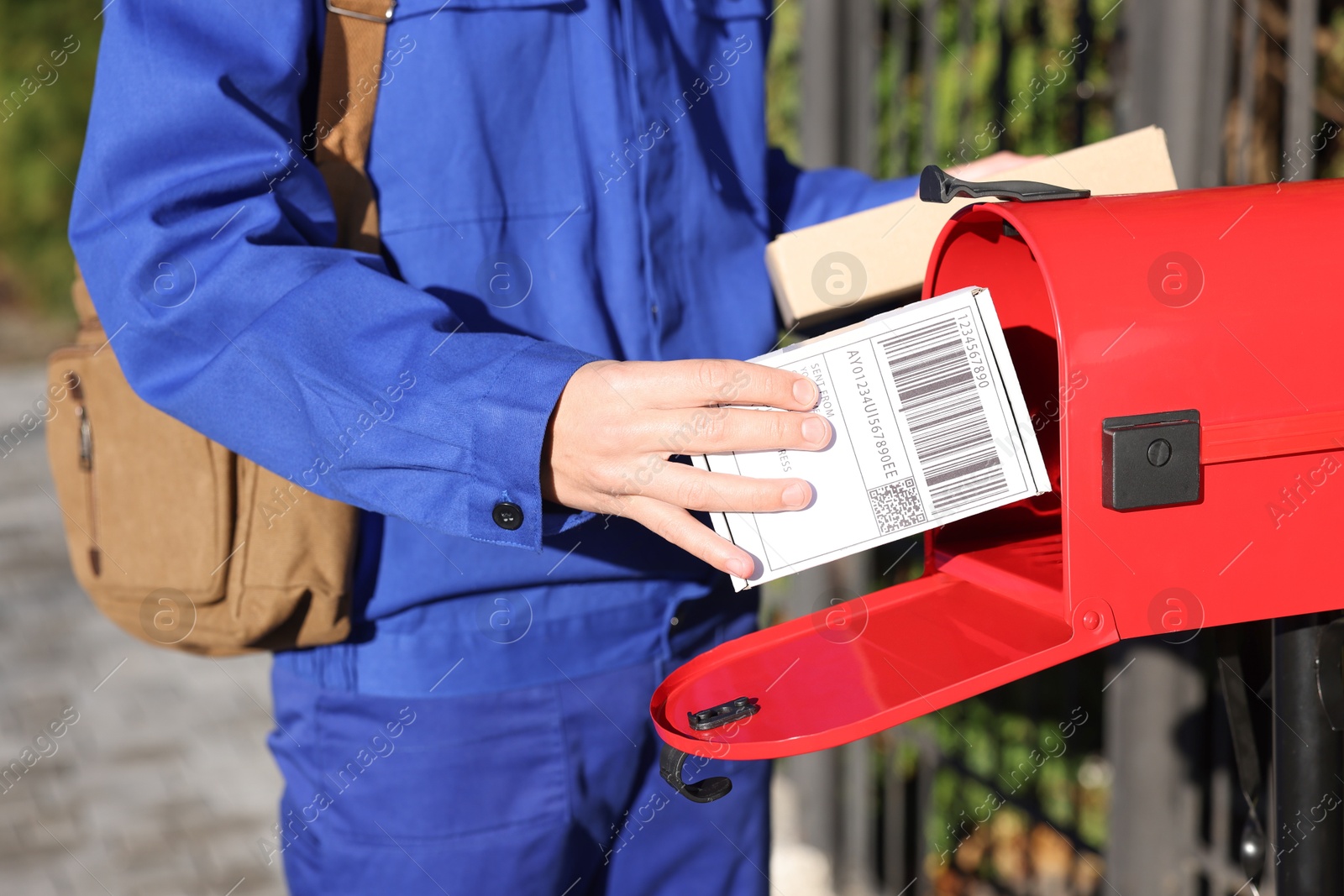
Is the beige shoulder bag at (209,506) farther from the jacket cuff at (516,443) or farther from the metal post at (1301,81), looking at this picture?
the metal post at (1301,81)

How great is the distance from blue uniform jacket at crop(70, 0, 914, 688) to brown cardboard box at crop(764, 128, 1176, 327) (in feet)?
0.51

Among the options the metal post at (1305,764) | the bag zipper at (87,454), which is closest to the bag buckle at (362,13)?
the bag zipper at (87,454)

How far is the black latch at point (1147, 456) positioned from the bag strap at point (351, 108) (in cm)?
88

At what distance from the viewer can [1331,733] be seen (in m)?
1.11

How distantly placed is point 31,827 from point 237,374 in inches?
126

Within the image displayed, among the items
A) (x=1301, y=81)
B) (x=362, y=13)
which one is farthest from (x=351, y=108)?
(x=1301, y=81)

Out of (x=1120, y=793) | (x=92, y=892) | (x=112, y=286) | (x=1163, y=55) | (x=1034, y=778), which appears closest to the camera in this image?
(x=112, y=286)

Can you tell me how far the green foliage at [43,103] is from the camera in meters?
10.4

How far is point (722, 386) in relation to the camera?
100 cm

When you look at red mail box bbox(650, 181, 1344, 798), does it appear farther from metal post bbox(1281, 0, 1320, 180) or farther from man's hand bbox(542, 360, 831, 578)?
metal post bbox(1281, 0, 1320, 180)

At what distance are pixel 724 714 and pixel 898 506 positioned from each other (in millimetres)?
237

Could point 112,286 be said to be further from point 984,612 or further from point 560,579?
point 984,612

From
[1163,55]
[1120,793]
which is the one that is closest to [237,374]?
[1163,55]

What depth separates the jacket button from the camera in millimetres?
1116
